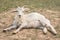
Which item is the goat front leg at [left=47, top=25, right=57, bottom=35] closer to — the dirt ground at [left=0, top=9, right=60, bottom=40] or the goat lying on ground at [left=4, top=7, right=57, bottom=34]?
the goat lying on ground at [left=4, top=7, right=57, bottom=34]

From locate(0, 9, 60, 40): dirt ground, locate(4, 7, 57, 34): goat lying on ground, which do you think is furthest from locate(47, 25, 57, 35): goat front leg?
locate(0, 9, 60, 40): dirt ground

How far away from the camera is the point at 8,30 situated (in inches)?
295

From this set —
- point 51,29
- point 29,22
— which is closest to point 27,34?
point 29,22

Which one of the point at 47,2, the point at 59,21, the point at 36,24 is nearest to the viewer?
the point at 36,24

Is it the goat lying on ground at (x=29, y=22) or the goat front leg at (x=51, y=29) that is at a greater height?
the goat lying on ground at (x=29, y=22)

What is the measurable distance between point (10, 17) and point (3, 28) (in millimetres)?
1016

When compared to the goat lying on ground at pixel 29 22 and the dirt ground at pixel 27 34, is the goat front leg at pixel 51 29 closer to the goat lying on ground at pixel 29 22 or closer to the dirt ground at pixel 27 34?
the goat lying on ground at pixel 29 22

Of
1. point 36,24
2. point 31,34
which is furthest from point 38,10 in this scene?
point 31,34

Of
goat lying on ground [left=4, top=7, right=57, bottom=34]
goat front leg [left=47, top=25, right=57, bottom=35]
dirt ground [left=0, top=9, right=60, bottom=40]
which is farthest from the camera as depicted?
goat lying on ground [left=4, top=7, right=57, bottom=34]

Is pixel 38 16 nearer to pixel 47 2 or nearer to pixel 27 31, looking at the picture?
pixel 27 31

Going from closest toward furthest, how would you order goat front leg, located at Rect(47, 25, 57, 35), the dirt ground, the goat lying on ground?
1. the dirt ground
2. goat front leg, located at Rect(47, 25, 57, 35)
3. the goat lying on ground

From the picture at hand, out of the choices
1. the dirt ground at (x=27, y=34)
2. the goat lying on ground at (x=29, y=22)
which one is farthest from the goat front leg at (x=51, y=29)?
the dirt ground at (x=27, y=34)

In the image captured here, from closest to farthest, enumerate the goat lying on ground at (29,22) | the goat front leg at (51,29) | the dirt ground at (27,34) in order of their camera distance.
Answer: the dirt ground at (27,34) → the goat front leg at (51,29) → the goat lying on ground at (29,22)

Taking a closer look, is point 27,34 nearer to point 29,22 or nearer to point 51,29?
point 29,22
